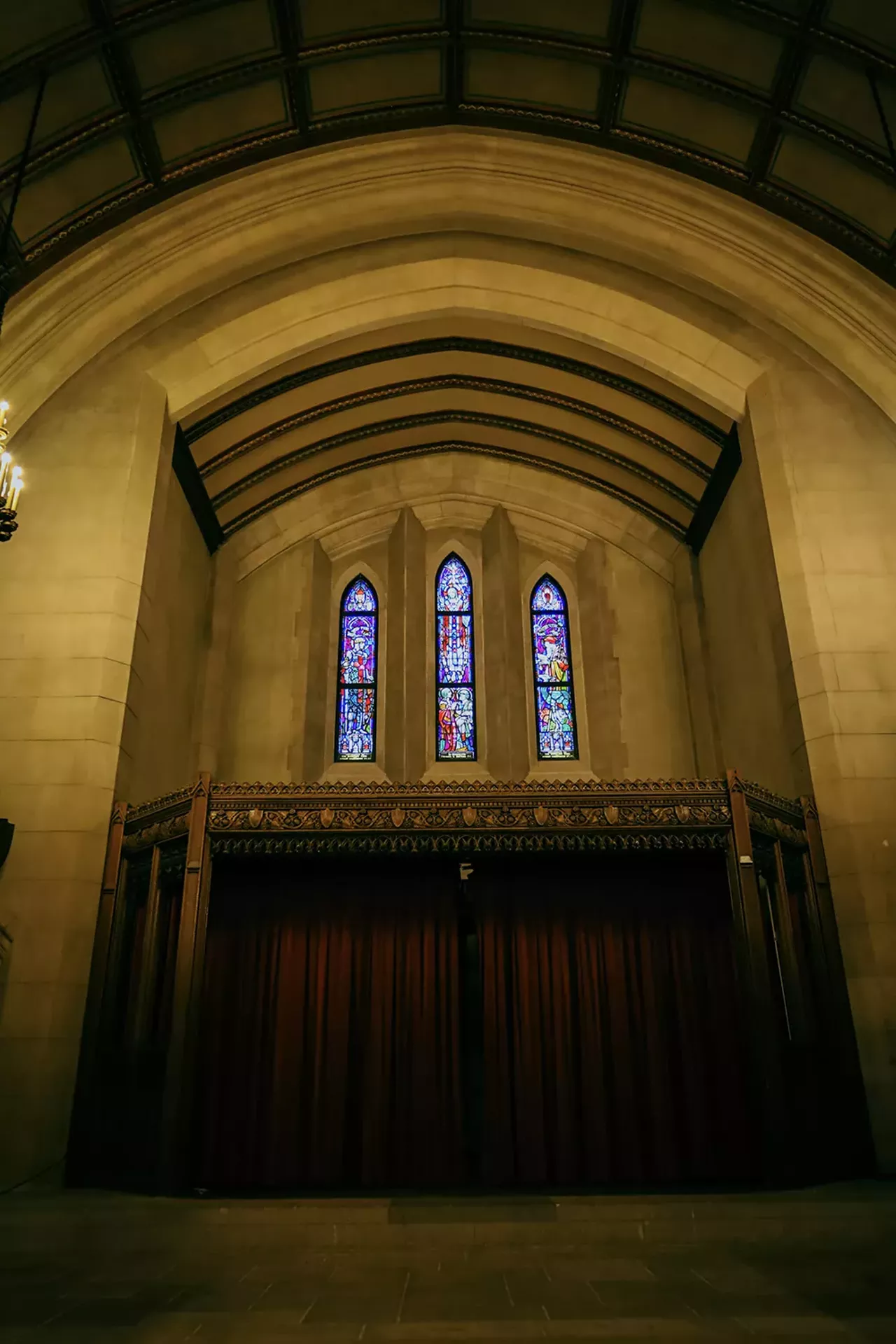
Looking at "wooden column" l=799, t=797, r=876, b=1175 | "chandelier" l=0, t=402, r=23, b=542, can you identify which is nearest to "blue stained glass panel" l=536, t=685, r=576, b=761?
"wooden column" l=799, t=797, r=876, b=1175

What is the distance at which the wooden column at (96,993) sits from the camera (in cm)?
698

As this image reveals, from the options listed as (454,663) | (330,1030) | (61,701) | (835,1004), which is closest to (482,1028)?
(330,1030)

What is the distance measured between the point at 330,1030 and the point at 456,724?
17.6 ft

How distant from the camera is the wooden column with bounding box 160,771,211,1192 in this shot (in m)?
6.76

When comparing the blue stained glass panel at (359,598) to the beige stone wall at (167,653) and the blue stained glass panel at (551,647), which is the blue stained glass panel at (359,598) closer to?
the beige stone wall at (167,653)

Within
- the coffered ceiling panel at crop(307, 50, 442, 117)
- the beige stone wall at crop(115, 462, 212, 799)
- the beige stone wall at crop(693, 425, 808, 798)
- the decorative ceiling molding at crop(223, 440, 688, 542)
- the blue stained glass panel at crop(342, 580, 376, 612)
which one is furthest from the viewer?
the blue stained glass panel at crop(342, 580, 376, 612)

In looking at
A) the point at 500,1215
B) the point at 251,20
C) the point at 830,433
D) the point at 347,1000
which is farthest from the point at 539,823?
the point at 251,20

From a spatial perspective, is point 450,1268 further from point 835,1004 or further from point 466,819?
point 835,1004

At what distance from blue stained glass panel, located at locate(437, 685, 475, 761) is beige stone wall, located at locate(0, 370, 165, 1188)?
509 cm

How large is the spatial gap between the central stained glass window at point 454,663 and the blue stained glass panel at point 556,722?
1005 mm

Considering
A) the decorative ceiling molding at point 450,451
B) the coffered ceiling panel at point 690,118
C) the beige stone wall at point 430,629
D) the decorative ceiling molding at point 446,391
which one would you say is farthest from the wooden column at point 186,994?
the coffered ceiling panel at point 690,118

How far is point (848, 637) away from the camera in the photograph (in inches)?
339

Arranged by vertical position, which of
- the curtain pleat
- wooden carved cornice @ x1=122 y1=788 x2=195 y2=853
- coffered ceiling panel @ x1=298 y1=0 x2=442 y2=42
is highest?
coffered ceiling panel @ x1=298 y1=0 x2=442 y2=42

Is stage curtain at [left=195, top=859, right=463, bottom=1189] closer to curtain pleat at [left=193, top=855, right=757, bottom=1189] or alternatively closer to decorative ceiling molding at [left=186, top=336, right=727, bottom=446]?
curtain pleat at [left=193, top=855, right=757, bottom=1189]
